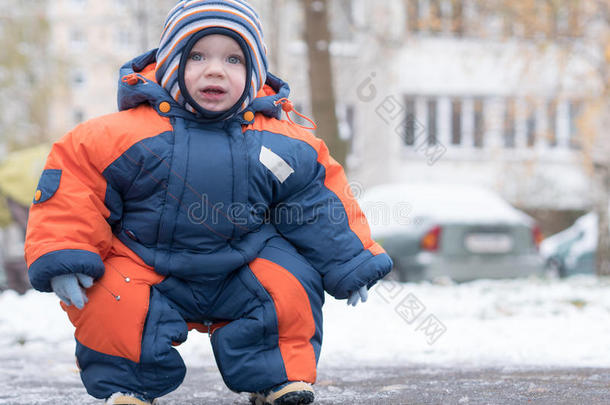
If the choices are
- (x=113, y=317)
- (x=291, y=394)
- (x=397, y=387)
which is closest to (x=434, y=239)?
(x=397, y=387)

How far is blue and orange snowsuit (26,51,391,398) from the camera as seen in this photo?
2752mm

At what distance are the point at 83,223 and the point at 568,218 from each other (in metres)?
20.5

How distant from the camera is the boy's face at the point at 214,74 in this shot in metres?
2.91

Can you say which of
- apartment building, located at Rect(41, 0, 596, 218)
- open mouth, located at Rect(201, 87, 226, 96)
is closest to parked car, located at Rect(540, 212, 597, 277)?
apartment building, located at Rect(41, 0, 596, 218)

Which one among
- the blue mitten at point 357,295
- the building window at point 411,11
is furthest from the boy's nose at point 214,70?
the building window at point 411,11

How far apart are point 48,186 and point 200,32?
2.40 feet

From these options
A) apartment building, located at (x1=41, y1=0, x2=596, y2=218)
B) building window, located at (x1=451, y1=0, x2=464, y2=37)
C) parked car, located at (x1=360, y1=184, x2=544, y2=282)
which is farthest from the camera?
apartment building, located at (x1=41, y1=0, x2=596, y2=218)

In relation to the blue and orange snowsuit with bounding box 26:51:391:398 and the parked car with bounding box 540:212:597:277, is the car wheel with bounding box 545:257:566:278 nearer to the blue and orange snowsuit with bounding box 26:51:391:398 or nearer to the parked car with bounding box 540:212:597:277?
the parked car with bounding box 540:212:597:277

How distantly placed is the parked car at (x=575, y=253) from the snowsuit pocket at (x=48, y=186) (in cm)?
1131

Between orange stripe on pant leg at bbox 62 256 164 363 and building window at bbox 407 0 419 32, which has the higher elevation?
building window at bbox 407 0 419 32

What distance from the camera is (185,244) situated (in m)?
2.87

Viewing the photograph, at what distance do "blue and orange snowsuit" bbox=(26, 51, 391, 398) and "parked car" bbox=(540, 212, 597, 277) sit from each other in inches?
422

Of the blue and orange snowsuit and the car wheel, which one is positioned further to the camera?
the car wheel

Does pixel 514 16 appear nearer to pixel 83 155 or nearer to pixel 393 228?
pixel 393 228
